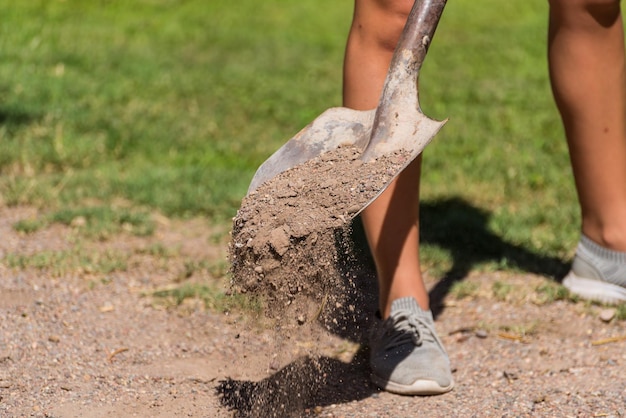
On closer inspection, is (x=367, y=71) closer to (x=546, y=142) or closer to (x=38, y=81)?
(x=546, y=142)

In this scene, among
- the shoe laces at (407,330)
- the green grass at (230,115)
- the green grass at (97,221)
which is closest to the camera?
the shoe laces at (407,330)

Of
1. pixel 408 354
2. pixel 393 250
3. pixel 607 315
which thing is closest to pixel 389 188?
pixel 393 250

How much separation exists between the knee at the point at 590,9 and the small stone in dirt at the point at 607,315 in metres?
0.91

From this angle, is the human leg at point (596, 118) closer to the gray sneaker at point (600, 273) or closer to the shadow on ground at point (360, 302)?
the gray sneaker at point (600, 273)

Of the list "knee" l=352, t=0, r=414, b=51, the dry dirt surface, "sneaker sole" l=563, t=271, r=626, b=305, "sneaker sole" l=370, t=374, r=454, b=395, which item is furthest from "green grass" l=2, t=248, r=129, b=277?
"sneaker sole" l=563, t=271, r=626, b=305

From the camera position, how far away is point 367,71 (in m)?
2.55

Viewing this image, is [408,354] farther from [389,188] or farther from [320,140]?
[320,140]

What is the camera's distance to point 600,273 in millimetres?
3070

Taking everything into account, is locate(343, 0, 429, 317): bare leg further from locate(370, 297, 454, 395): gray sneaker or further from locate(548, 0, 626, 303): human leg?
locate(548, 0, 626, 303): human leg

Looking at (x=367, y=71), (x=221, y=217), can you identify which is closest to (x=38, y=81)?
(x=221, y=217)

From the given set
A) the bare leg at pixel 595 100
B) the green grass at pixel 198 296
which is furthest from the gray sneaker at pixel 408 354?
the bare leg at pixel 595 100

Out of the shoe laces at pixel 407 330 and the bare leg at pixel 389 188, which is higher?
the bare leg at pixel 389 188

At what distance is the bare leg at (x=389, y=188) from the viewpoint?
2512 mm

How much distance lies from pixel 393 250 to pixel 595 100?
2.80 feet
